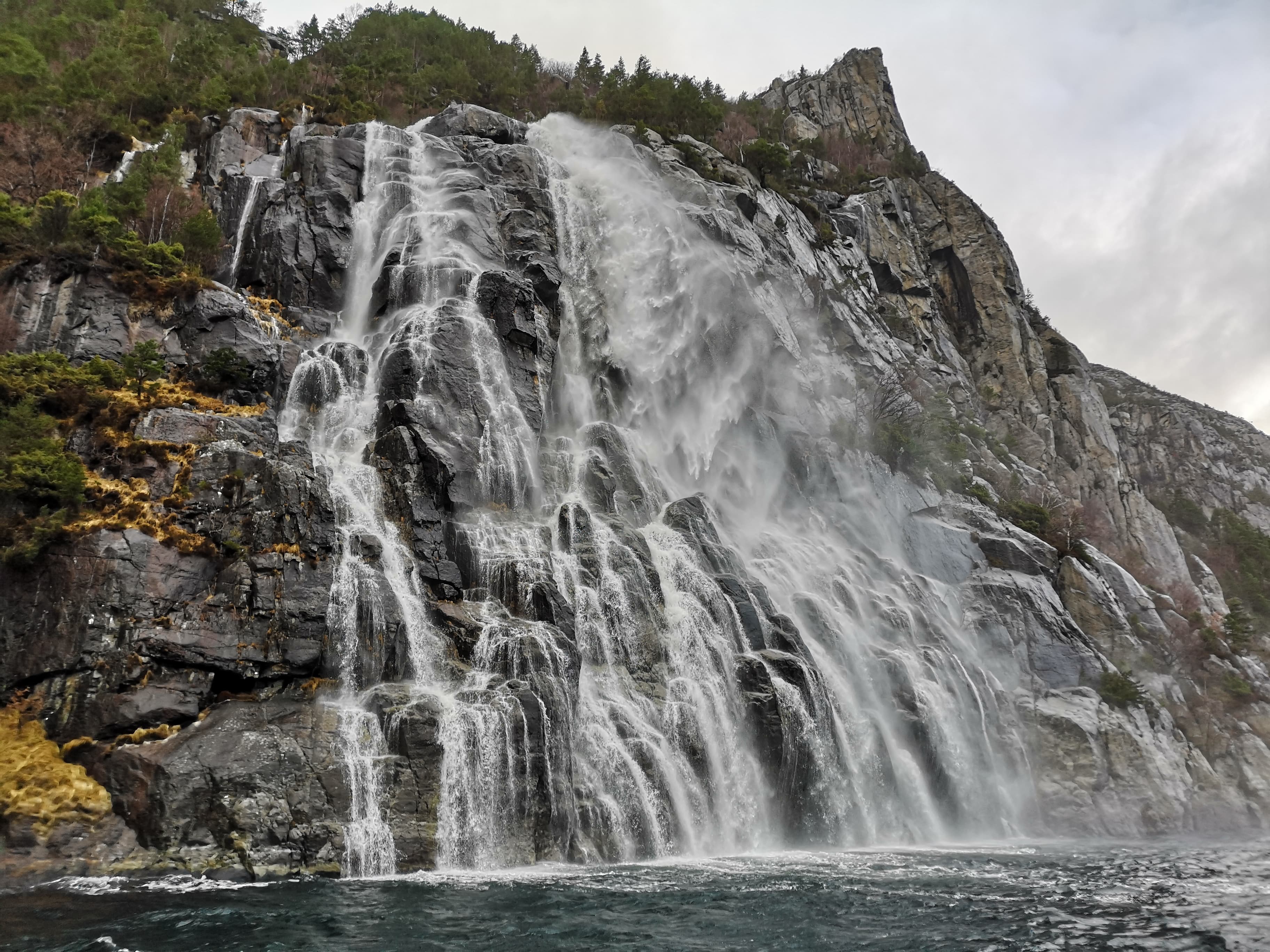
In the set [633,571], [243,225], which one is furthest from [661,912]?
[243,225]

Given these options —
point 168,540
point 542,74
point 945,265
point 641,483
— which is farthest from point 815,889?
point 542,74

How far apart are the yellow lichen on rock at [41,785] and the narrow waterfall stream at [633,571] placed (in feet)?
16.8

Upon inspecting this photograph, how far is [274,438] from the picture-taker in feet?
81.1

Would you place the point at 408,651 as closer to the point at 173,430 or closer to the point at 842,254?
the point at 173,430

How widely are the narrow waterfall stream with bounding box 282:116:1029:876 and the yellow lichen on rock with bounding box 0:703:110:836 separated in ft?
16.8

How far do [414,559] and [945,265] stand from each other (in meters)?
64.6

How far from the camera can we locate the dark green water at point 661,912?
11516 millimetres

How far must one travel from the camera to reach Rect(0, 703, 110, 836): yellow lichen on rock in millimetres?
15570

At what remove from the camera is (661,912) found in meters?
13.6

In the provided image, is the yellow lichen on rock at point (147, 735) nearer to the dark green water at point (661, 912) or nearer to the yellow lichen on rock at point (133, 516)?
the dark green water at point (661, 912)

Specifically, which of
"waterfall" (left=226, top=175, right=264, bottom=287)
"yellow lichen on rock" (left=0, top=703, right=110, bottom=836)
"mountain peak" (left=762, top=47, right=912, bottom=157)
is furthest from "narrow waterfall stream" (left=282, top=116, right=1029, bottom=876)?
"mountain peak" (left=762, top=47, right=912, bottom=157)

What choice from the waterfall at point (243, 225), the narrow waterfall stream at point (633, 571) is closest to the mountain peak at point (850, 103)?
the narrow waterfall stream at point (633, 571)

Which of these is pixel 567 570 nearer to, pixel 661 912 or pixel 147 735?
pixel 147 735

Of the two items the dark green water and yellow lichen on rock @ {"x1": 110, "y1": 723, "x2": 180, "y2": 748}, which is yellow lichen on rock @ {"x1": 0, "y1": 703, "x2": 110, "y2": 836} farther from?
the dark green water
